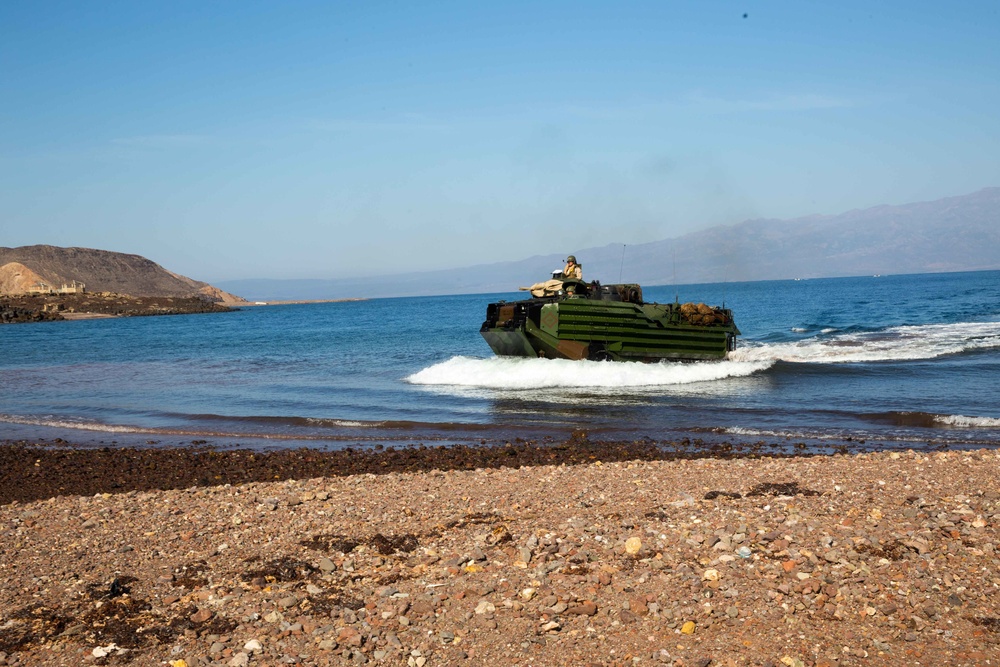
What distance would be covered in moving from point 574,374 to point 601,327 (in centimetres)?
166

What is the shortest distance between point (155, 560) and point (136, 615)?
142 centimetres

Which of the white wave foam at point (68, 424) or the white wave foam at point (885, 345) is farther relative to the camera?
the white wave foam at point (885, 345)

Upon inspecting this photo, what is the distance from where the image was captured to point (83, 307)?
11256cm

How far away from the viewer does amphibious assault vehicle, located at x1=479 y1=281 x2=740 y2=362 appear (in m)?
26.7

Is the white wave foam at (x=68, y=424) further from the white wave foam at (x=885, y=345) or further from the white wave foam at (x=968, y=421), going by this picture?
the white wave foam at (x=885, y=345)

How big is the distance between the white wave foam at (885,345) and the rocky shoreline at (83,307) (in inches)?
3219

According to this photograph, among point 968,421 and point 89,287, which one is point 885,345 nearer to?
point 968,421

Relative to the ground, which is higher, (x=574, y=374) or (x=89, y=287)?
(x=89, y=287)

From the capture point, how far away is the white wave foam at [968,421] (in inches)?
695

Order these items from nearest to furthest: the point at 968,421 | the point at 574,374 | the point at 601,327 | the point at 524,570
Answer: the point at 524,570 → the point at 968,421 → the point at 574,374 → the point at 601,327

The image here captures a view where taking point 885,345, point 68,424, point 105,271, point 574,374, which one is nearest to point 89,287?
point 105,271

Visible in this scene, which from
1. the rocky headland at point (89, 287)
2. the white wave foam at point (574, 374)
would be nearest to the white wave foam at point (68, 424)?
→ the white wave foam at point (574, 374)

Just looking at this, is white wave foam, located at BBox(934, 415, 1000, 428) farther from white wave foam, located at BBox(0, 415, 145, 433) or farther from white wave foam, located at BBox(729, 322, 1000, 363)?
white wave foam, located at BBox(0, 415, 145, 433)

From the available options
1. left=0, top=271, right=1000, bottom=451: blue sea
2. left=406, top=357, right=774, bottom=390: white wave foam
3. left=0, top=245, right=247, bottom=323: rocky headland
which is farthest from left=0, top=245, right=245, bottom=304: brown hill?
left=406, top=357, right=774, bottom=390: white wave foam
